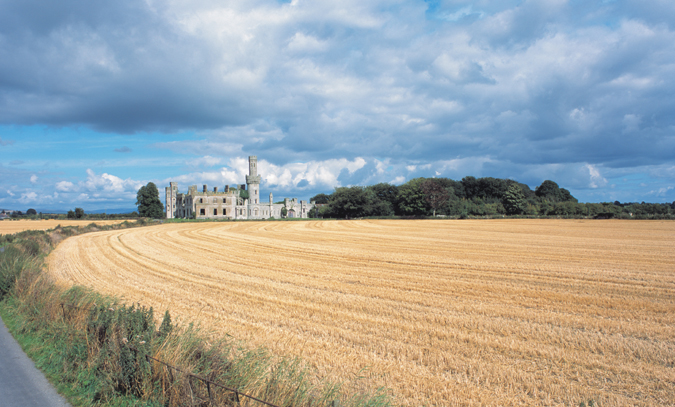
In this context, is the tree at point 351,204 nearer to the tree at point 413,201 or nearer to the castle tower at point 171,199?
the tree at point 413,201

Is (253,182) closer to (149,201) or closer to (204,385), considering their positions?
(149,201)

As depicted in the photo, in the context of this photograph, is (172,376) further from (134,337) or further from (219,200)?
(219,200)

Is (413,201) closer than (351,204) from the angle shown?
Yes

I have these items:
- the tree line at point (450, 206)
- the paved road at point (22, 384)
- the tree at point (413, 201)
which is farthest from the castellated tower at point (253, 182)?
the paved road at point (22, 384)

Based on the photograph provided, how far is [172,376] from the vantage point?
15.6 feet

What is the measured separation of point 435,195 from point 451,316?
251ft

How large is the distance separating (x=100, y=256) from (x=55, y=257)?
8.48ft

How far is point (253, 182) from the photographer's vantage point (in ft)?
314

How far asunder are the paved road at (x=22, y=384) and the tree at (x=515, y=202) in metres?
89.5

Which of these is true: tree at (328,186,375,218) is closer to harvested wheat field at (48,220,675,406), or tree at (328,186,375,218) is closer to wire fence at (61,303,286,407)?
harvested wheat field at (48,220,675,406)

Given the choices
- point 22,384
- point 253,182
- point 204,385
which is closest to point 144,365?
point 204,385

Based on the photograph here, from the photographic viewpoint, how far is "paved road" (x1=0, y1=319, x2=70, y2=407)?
5.27m

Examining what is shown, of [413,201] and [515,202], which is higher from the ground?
[413,201]

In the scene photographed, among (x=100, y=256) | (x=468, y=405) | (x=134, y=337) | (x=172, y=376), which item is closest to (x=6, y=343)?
(x=134, y=337)
